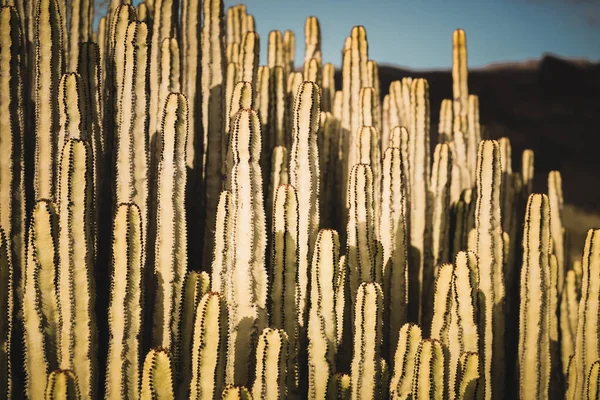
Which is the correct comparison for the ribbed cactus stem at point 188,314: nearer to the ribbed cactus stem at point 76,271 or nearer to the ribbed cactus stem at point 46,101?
the ribbed cactus stem at point 76,271

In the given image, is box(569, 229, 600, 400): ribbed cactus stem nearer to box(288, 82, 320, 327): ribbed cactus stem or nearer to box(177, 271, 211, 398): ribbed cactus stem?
box(288, 82, 320, 327): ribbed cactus stem

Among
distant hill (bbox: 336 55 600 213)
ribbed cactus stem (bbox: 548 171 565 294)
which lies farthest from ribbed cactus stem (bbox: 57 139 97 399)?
distant hill (bbox: 336 55 600 213)

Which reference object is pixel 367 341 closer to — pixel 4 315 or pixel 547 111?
pixel 4 315

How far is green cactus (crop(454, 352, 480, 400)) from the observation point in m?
1.72

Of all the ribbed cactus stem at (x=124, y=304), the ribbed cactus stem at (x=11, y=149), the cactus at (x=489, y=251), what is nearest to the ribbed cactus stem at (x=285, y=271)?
the ribbed cactus stem at (x=124, y=304)

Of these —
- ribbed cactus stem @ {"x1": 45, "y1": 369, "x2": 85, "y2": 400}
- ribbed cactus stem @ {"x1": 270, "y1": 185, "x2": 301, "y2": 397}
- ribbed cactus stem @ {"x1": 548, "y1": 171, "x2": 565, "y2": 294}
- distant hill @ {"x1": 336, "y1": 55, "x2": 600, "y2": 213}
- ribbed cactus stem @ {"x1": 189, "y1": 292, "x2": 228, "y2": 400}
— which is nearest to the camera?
ribbed cactus stem @ {"x1": 45, "y1": 369, "x2": 85, "y2": 400}

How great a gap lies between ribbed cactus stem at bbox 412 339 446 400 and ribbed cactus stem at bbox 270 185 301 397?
464 mm

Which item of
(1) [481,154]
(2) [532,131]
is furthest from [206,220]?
(2) [532,131]

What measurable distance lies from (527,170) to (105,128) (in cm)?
260

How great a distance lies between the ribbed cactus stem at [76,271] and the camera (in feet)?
5.16

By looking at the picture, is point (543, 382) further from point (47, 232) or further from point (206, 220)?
point (47, 232)

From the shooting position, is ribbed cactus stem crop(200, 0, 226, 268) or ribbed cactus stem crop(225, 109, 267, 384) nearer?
ribbed cactus stem crop(225, 109, 267, 384)

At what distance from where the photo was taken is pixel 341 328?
1896mm

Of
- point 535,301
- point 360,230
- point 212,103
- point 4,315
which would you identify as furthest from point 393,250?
point 4,315
